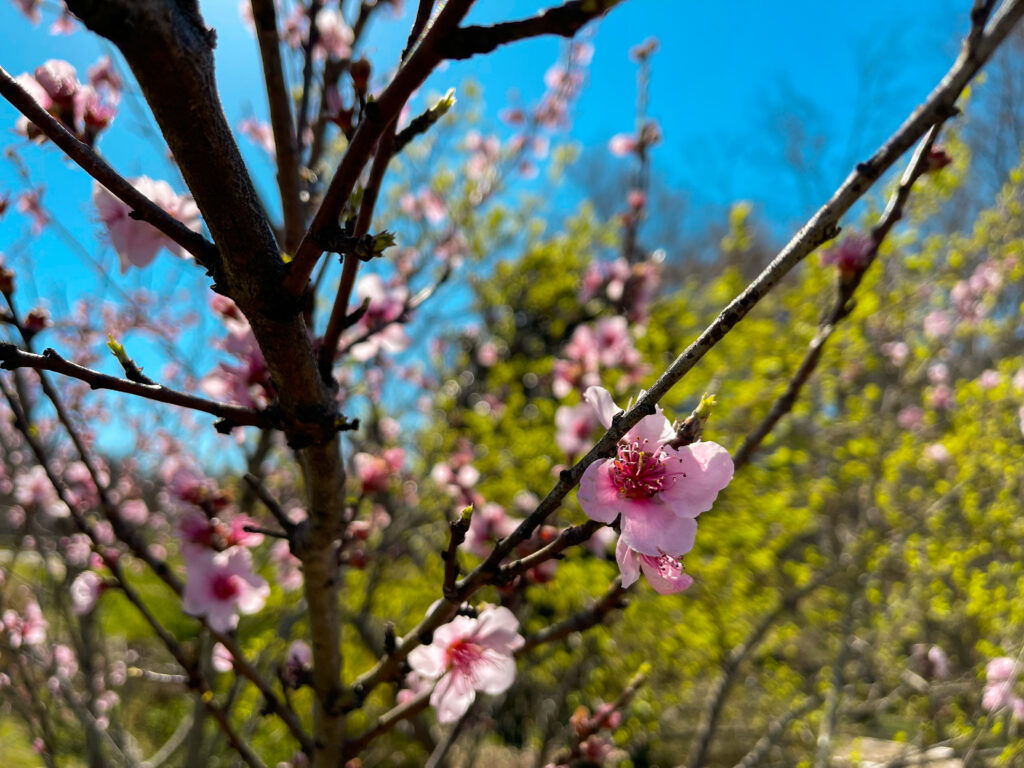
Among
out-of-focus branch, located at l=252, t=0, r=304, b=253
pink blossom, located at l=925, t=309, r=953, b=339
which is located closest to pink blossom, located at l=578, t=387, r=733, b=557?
out-of-focus branch, located at l=252, t=0, r=304, b=253

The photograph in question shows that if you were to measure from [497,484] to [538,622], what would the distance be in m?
2.04

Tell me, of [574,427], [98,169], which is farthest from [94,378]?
[574,427]

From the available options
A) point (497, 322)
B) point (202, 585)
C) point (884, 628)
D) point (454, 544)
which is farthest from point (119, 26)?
point (497, 322)

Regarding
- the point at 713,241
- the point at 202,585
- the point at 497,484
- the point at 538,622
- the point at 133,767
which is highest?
the point at 713,241

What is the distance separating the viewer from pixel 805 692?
4.68 metres

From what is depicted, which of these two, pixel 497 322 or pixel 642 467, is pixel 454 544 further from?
pixel 497 322

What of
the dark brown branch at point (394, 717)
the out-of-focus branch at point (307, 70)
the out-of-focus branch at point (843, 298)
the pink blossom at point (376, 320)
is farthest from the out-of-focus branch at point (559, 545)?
the out-of-focus branch at point (307, 70)

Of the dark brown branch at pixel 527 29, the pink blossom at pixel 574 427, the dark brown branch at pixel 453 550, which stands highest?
the pink blossom at pixel 574 427

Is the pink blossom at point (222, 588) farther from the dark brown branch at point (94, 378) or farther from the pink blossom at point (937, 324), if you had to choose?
the pink blossom at point (937, 324)

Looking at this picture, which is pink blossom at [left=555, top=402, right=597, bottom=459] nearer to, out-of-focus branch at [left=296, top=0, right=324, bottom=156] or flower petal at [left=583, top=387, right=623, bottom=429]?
out-of-focus branch at [left=296, top=0, right=324, bottom=156]

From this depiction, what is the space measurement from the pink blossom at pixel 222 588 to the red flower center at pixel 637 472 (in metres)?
1.03

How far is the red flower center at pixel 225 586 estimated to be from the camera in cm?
148

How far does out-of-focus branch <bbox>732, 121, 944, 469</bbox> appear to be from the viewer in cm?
95

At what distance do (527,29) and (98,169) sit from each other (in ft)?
1.73
